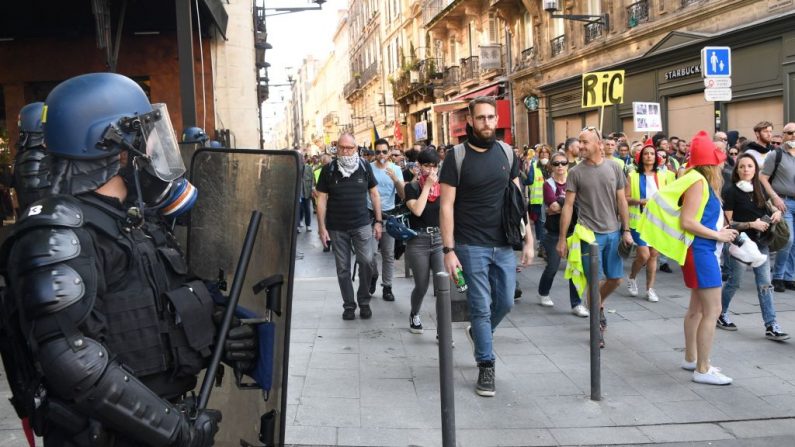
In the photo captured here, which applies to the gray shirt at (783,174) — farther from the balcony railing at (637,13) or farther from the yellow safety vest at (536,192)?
the balcony railing at (637,13)

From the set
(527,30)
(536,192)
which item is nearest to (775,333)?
(536,192)

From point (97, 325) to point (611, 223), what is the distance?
506 centimetres

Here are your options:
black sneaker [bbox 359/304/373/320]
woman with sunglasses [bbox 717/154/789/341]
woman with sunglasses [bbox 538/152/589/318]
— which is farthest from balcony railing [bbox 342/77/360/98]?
woman with sunglasses [bbox 717/154/789/341]

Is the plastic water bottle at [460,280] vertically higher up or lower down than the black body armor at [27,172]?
lower down

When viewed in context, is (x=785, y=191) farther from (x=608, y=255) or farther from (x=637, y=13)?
(x=637, y=13)

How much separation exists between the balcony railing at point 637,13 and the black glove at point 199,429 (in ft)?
64.5

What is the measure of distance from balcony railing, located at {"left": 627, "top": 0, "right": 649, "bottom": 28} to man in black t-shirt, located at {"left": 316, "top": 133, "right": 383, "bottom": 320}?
48.9ft

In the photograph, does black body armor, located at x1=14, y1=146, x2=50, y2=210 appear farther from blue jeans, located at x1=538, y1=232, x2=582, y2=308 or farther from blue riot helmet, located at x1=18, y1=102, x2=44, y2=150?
blue jeans, located at x1=538, y1=232, x2=582, y2=308

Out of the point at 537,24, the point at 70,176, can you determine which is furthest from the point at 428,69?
the point at 70,176

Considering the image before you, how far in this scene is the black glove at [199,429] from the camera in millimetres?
2098

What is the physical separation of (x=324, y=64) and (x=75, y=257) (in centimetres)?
10020

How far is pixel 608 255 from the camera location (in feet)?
20.5

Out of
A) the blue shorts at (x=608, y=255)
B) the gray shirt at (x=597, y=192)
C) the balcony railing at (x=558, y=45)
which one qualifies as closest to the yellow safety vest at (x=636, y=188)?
the gray shirt at (x=597, y=192)

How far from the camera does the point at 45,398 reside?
2.05 meters
